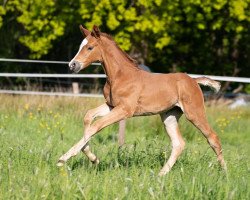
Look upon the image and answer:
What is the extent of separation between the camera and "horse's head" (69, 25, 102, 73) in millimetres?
8117

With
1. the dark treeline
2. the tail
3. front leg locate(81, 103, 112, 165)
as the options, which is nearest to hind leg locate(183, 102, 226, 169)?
the tail

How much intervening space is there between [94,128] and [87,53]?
98 cm

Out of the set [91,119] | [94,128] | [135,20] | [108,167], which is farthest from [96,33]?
[135,20]

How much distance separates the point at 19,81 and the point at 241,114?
11300 mm

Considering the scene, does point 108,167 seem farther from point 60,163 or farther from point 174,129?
point 174,129

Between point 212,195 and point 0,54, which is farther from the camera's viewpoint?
point 0,54

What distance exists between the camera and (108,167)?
25.8ft

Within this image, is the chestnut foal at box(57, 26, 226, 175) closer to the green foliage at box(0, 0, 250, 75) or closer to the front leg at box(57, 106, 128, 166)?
the front leg at box(57, 106, 128, 166)

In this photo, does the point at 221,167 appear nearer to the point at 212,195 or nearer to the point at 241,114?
the point at 212,195

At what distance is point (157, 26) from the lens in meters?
20.1

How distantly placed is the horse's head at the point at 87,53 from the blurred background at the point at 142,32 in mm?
9966

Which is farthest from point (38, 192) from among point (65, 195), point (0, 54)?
point (0, 54)

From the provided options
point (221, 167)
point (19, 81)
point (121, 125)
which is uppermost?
point (221, 167)

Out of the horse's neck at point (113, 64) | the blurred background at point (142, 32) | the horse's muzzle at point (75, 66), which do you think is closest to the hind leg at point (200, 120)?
the horse's neck at point (113, 64)
